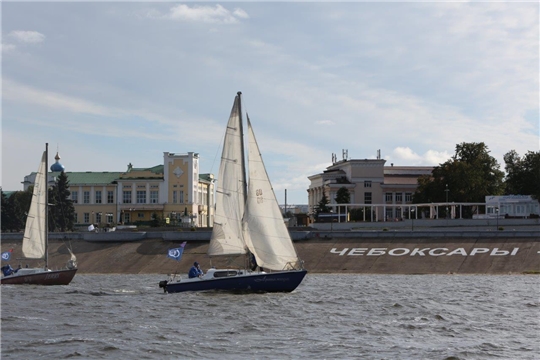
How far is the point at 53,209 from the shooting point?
438 feet

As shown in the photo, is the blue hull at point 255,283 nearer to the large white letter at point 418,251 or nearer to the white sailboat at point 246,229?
the white sailboat at point 246,229

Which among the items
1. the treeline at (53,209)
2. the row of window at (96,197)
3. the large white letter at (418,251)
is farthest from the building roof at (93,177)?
the large white letter at (418,251)

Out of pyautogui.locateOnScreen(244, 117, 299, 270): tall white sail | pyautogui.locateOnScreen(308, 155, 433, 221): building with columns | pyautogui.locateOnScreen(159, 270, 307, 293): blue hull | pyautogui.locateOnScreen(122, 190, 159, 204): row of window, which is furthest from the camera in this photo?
pyautogui.locateOnScreen(308, 155, 433, 221): building with columns

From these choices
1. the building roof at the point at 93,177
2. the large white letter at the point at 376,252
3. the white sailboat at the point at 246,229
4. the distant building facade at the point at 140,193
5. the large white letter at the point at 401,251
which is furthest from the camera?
the building roof at the point at 93,177

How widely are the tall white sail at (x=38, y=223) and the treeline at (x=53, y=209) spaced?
6396cm

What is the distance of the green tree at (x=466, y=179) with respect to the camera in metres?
130

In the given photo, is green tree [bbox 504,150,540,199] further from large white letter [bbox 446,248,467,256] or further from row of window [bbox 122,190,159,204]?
row of window [bbox 122,190,159,204]

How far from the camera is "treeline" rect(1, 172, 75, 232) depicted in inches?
5251

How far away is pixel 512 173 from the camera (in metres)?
137

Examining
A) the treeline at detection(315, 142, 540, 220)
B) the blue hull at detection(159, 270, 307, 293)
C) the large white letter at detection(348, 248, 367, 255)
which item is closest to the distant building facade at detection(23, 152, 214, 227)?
the treeline at detection(315, 142, 540, 220)

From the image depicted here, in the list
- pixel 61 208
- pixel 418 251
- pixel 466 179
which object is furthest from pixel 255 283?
pixel 61 208

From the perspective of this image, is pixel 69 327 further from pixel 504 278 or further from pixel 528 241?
pixel 528 241

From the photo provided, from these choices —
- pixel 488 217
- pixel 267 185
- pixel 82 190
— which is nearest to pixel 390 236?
pixel 488 217

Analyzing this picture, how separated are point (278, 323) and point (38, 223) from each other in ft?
107
